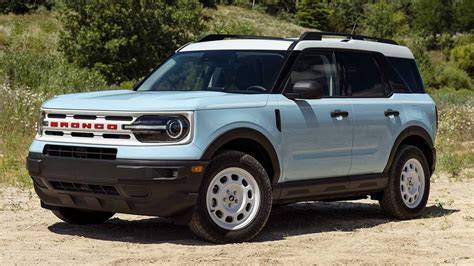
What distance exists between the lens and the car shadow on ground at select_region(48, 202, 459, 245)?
8023 mm

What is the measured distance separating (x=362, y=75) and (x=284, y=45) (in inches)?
45.8

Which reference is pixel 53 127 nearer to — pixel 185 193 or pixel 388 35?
pixel 185 193

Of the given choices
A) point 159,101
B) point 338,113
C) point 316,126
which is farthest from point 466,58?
point 159,101

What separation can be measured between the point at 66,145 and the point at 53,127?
309 millimetres

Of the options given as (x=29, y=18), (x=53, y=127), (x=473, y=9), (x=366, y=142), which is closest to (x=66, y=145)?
(x=53, y=127)

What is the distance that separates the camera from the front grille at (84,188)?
24.0ft

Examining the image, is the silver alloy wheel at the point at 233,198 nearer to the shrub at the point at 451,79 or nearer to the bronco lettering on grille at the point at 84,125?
the bronco lettering on grille at the point at 84,125

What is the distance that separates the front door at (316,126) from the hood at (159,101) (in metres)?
0.38

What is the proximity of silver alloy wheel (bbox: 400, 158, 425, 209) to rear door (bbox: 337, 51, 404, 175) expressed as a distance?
1.61ft

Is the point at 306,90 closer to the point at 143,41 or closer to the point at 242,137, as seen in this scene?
the point at 242,137

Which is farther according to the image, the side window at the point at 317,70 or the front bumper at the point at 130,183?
the side window at the point at 317,70

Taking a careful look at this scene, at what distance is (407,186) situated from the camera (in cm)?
965

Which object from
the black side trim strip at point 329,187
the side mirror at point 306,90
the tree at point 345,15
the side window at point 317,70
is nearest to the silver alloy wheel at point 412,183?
the black side trim strip at point 329,187

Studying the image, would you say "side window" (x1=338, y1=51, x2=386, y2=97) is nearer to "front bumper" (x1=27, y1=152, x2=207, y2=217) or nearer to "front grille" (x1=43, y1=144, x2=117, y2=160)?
"front bumper" (x1=27, y1=152, x2=207, y2=217)
